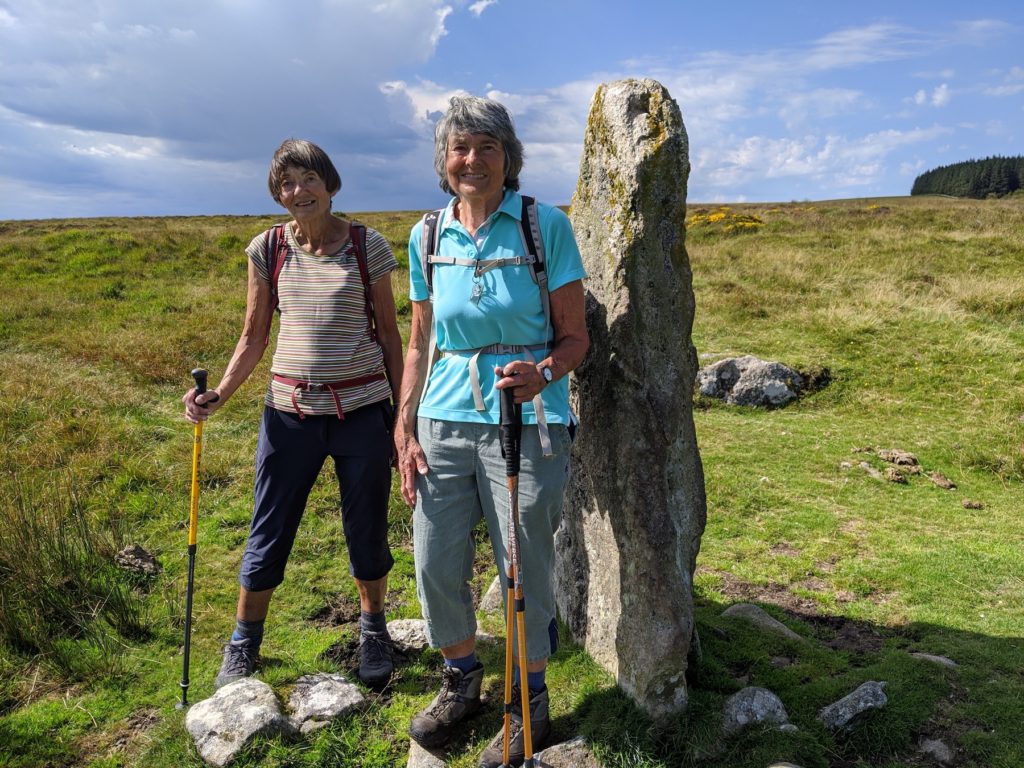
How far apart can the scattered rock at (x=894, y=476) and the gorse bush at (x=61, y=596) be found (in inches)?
295

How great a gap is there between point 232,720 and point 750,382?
8.44 m

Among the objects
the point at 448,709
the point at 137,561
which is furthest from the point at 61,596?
the point at 448,709

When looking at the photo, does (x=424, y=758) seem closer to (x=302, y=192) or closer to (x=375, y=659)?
(x=375, y=659)

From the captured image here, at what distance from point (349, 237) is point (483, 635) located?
8.82 ft

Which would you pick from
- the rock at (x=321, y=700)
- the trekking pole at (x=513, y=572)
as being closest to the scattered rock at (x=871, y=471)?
the trekking pole at (x=513, y=572)

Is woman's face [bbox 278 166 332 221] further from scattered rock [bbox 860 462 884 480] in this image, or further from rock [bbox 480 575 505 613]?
scattered rock [bbox 860 462 884 480]

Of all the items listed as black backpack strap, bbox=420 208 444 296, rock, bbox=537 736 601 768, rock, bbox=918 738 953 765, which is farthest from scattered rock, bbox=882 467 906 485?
black backpack strap, bbox=420 208 444 296

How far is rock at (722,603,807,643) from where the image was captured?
4969 millimetres

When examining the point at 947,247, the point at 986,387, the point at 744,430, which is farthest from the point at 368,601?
the point at 947,247

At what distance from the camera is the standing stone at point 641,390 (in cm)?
375

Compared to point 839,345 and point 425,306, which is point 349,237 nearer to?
point 425,306

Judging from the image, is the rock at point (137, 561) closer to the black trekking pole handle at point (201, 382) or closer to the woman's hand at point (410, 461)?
the black trekking pole handle at point (201, 382)

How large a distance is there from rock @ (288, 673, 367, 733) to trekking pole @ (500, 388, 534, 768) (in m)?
1.12

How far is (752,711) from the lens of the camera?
384cm
